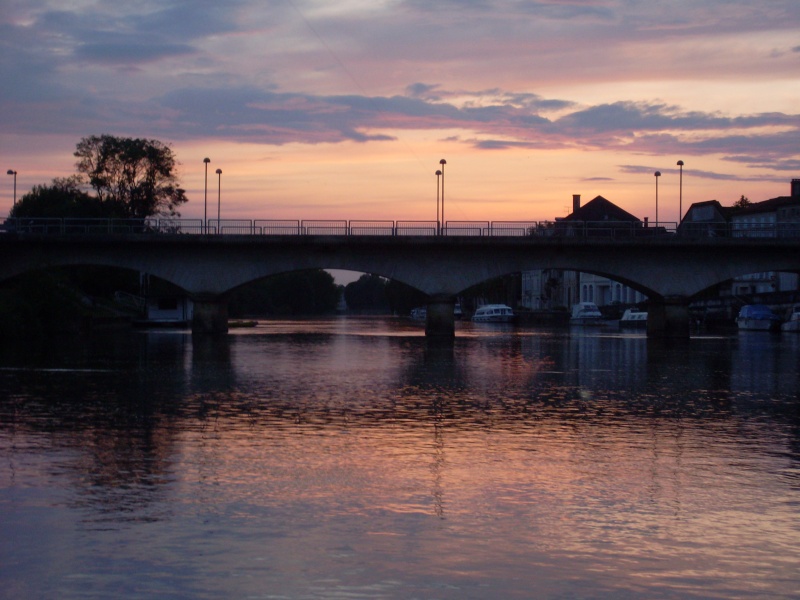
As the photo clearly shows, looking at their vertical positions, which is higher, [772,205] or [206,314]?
[772,205]

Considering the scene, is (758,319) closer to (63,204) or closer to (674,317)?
(674,317)

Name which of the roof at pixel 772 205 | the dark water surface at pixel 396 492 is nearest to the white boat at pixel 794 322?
the roof at pixel 772 205

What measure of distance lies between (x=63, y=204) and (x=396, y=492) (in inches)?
3532

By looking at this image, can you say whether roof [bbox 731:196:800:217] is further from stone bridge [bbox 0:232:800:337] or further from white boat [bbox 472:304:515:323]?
stone bridge [bbox 0:232:800:337]

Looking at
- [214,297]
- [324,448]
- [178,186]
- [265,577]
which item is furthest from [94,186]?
[265,577]

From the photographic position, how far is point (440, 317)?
69188 mm

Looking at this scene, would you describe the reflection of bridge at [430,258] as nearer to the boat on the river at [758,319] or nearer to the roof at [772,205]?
the boat on the river at [758,319]

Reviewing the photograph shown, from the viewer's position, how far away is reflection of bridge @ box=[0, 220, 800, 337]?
2662 inches

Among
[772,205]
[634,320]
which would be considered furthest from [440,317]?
[772,205]

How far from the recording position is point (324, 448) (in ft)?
57.9

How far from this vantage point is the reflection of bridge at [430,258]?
6762 centimetres

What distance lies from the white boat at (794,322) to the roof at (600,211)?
6134 cm

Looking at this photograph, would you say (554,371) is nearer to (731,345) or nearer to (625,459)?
(625,459)

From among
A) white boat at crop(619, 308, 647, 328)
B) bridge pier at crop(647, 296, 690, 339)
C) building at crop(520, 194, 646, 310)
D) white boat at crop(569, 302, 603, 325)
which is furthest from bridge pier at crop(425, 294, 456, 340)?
building at crop(520, 194, 646, 310)
